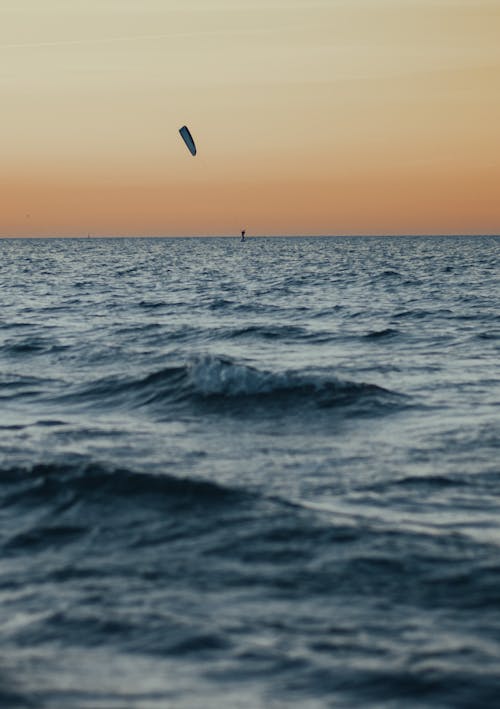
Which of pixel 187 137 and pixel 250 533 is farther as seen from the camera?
pixel 187 137

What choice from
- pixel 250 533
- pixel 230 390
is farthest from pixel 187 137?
pixel 250 533

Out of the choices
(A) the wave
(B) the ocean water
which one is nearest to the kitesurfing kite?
(B) the ocean water

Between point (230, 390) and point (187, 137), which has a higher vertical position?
point (187, 137)

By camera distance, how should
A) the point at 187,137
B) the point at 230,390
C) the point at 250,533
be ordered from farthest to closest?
the point at 187,137 → the point at 230,390 → the point at 250,533

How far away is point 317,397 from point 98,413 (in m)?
3.63

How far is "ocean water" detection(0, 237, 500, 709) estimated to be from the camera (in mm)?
5738

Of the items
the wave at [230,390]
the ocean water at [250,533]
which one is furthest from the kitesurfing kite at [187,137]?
the wave at [230,390]

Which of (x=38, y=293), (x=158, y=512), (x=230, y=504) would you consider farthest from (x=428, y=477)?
(x=38, y=293)

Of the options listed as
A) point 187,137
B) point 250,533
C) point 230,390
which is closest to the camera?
point 250,533

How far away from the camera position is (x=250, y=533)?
840 centimetres

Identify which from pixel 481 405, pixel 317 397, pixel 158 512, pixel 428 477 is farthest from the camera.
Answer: pixel 317 397

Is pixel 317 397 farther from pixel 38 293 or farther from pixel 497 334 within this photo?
pixel 38 293

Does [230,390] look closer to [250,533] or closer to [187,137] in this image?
[250,533]

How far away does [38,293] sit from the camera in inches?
1855
